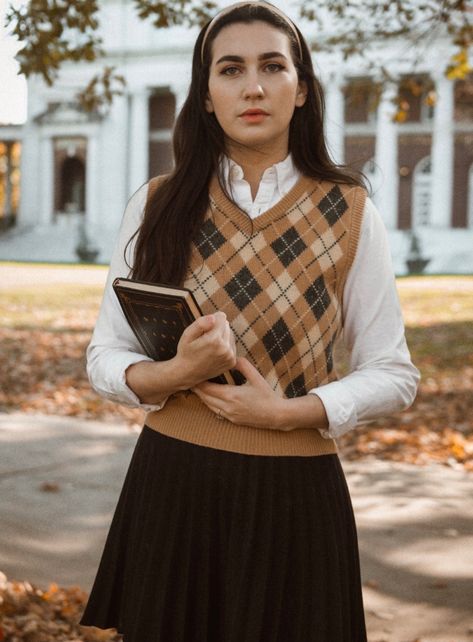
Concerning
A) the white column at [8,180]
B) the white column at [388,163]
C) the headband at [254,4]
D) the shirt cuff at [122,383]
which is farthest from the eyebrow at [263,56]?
the white column at [8,180]

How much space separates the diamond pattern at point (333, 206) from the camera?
218 centimetres

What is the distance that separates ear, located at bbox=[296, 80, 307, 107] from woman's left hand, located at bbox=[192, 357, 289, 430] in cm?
68

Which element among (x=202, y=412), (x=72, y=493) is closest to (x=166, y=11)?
(x=72, y=493)

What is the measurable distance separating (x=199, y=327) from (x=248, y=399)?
0.22 meters

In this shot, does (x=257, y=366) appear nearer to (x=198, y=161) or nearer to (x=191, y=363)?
(x=191, y=363)

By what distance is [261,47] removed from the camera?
2.12m

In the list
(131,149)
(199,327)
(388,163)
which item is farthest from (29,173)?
(199,327)

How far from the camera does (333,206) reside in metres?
2.19

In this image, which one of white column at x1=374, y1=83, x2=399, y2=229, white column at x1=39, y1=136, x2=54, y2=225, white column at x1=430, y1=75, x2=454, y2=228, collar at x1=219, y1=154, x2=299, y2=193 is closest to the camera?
collar at x1=219, y1=154, x2=299, y2=193

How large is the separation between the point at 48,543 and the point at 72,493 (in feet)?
3.32

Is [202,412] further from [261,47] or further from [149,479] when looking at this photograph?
[261,47]

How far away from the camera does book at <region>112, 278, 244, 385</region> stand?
6.23 ft

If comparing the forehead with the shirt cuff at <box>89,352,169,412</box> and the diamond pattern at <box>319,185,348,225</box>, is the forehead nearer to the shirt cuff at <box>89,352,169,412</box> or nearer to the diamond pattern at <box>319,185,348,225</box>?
the diamond pattern at <box>319,185,348,225</box>

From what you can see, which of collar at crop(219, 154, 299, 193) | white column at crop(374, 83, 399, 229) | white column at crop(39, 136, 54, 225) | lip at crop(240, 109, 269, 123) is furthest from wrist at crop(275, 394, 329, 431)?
white column at crop(39, 136, 54, 225)
